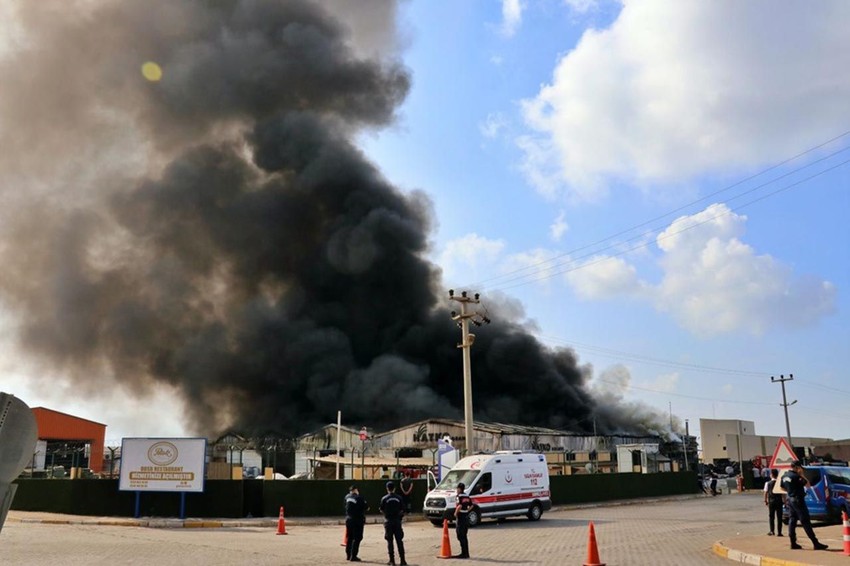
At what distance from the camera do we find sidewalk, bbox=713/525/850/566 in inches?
426

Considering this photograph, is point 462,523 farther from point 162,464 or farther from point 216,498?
point 162,464

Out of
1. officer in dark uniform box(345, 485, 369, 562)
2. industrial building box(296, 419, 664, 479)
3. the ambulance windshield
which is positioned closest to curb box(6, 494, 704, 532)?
the ambulance windshield

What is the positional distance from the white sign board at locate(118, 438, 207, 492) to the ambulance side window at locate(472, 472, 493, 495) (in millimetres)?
8008

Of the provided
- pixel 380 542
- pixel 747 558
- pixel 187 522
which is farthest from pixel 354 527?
pixel 187 522

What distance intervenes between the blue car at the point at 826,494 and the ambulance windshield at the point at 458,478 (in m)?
7.82

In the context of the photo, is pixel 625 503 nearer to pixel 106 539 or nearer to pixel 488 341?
pixel 106 539

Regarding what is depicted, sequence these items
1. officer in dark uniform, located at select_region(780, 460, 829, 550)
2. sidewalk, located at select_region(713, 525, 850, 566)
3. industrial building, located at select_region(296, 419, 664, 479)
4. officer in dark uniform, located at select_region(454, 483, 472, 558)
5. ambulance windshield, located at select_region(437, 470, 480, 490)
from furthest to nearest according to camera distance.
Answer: industrial building, located at select_region(296, 419, 664, 479) → ambulance windshield, located at select_region(437, 470, 480, 490) → officer in dark uniform, located at select_region(454, 483, 472, 558) → officer in dark uniform, located at select_region(780, 460, 829, 550) → sidewalk, located at select_region(713, 525, 850, 566)

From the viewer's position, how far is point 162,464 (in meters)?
21.7

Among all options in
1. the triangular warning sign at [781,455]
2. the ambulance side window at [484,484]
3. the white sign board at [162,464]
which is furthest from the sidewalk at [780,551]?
the white sign board at [162,464]

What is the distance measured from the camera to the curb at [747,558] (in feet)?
35.5

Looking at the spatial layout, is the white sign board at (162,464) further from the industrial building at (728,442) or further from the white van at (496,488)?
the industrial building at (728,442)

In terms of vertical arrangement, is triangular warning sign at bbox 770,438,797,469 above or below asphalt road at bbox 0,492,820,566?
above

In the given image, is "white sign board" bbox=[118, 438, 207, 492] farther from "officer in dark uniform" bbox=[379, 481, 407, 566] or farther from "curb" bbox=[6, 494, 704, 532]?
"officer in dark uniform" bbox=[379, 481, 407, 566]

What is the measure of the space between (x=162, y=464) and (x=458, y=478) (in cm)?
876
